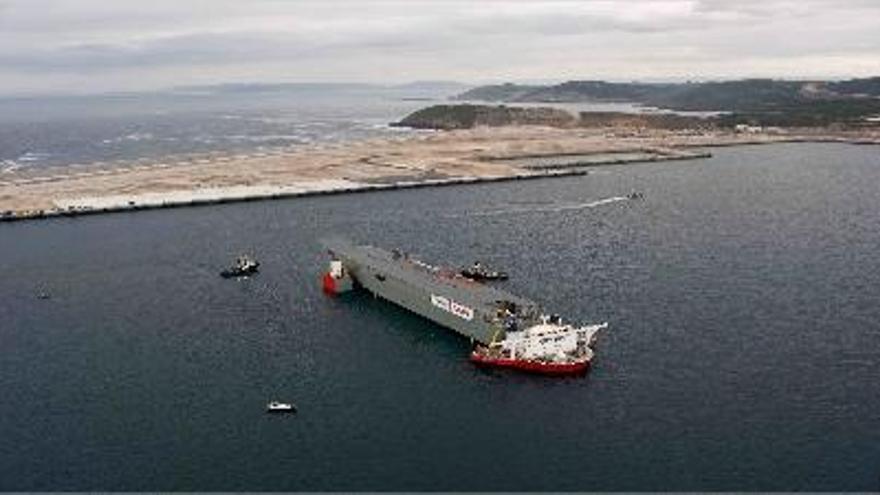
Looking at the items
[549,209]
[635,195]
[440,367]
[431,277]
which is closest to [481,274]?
[431,277]

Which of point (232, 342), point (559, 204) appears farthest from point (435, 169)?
point (232, 342)

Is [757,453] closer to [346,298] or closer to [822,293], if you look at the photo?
[822,293]

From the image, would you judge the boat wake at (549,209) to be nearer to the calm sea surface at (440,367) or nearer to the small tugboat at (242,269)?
the calm sea surface at (440,367)

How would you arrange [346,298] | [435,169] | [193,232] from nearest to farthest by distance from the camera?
[346,298]
[193,232]
[435,169]

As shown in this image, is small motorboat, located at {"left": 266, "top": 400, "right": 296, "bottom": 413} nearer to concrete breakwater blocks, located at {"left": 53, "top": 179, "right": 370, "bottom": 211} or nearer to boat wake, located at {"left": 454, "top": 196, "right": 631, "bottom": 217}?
boat wake, located at {"left": 454, "top": 196, "right": 631, "bottom": 217}

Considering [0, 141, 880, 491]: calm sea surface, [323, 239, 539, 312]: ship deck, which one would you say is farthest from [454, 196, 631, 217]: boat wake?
[323, 239, 539, 312]: ship deck

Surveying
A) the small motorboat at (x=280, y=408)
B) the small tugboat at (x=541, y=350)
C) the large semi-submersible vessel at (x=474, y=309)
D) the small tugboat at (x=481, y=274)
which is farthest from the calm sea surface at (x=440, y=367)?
the small tugboat at (x=481, y=274)
